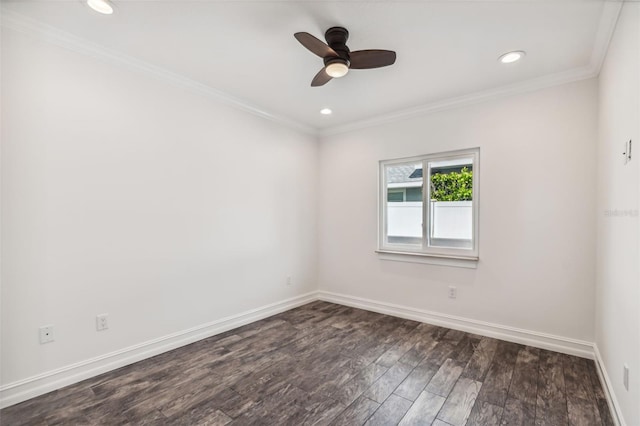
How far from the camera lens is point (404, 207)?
12.5 feet

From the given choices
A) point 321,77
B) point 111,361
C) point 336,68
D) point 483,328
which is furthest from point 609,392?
point 111,361

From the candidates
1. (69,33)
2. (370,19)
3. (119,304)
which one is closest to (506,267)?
(370,19)

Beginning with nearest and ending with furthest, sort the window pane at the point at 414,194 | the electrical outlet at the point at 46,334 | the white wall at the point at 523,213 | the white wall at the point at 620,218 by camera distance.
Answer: the white wall at the point at 620,218, the electrical outlet at the point at 46,334, the white wall at the point at 523,213, the window pane at the point at 414,194

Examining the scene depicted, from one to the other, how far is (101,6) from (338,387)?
9.94 ft

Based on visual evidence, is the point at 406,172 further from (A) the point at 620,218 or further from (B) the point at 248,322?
(B) the point at 248,322

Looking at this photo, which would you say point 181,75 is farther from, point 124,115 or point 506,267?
point 506,267

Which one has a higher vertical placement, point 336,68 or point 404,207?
point 336,68

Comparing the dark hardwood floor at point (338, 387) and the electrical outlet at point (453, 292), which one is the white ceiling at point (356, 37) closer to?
the electrical outlet at point (453, 292)

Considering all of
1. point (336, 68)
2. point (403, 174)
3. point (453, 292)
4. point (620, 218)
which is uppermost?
point (336, 68)

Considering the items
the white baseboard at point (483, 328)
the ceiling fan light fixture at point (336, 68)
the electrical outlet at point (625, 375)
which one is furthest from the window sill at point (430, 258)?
the ceiling fan light fixture at point (336, 68)

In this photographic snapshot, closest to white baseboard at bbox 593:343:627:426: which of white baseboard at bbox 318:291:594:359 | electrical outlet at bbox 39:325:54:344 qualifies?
white baseboard at bbox 318:291:594:359

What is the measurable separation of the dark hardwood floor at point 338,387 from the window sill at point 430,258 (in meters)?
0.76

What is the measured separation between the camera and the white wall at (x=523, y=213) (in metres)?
2.64

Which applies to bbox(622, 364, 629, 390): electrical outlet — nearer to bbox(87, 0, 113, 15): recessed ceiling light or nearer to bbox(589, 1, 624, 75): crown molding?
bbox(589, 1, 624, 75): crown molding
